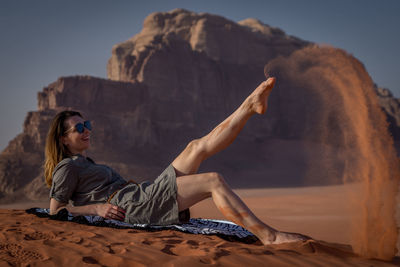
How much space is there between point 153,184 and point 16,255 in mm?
1289

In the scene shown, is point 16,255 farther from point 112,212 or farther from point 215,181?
point 215,181

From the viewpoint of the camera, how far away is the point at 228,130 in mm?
3262

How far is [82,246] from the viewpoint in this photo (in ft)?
9.54

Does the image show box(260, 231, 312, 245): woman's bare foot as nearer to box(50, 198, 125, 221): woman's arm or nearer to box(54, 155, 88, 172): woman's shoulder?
box(50, 198, 125, 221): woman's arm

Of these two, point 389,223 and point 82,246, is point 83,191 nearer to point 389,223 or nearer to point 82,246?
point 82,246

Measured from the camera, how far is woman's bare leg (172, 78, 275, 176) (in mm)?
3271

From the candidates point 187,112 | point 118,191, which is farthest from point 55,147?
point 187,112

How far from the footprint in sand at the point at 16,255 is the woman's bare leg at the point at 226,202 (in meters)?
1.29

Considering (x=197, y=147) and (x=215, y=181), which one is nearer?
(x=215, y=181)

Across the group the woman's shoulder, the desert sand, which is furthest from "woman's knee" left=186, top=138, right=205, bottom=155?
the woman's shoulder

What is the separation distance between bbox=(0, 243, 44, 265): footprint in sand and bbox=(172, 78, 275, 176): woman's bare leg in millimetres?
1478

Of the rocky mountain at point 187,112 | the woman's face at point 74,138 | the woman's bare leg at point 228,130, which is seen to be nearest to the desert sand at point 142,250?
the woman's bare leg at point 228,130

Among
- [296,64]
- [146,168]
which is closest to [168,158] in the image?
[146,168]

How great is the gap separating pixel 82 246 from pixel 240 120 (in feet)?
5.55
